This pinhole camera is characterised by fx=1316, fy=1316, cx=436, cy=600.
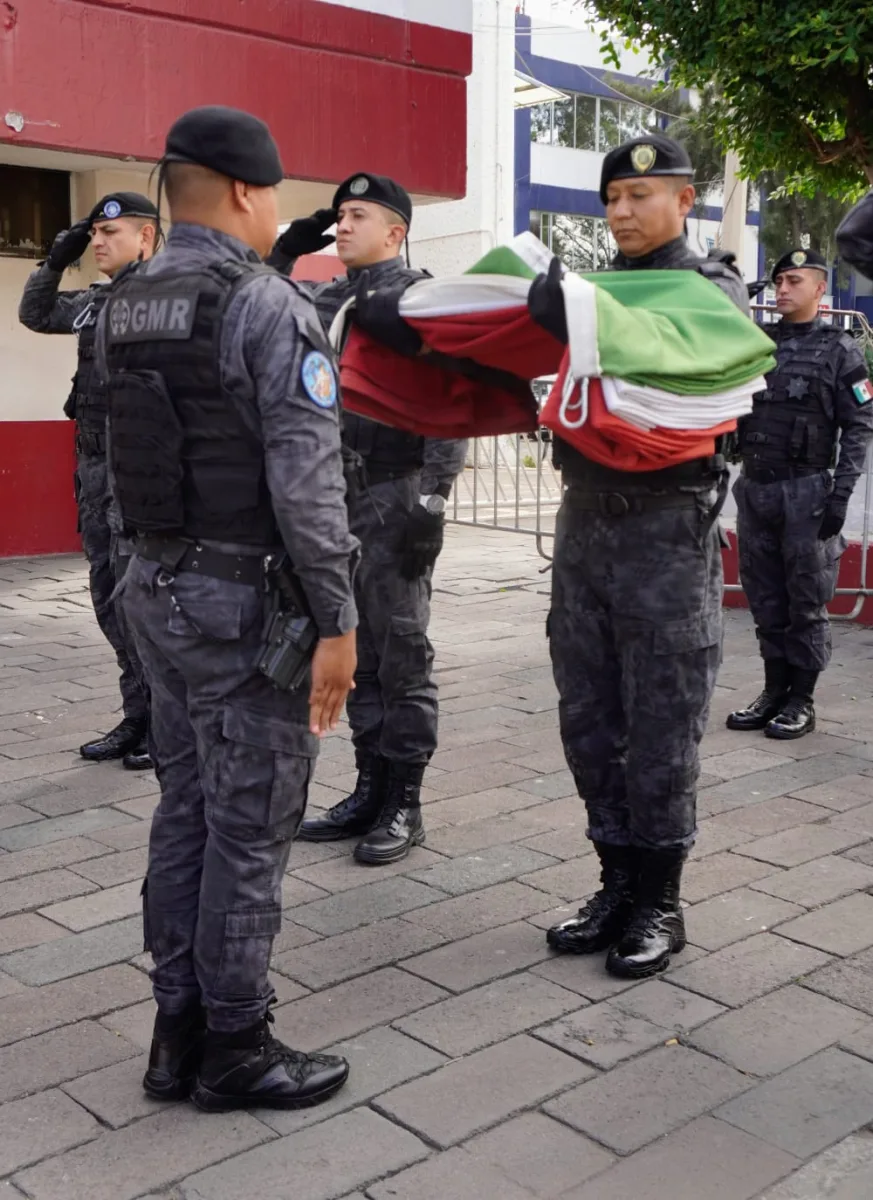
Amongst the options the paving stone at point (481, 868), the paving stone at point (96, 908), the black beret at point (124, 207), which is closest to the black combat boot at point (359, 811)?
the paving stone at point (481, 868)

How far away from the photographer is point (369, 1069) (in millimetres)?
3090

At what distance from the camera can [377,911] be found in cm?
403

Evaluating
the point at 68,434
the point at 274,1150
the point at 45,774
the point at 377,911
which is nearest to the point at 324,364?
the point at 274,1150

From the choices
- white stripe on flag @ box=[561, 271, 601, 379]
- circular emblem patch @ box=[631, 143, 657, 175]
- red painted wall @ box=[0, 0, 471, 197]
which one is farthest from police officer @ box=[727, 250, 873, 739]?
red painted wall @ box=[0, 0, 471, 197]

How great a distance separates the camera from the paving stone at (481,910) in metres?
3.93

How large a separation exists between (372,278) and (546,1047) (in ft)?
8.37

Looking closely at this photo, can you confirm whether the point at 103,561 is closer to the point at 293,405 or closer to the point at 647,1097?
the point at 293,405

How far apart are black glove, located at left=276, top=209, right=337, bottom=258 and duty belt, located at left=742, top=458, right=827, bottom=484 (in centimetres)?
264

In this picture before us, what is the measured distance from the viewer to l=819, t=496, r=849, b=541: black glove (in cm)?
599

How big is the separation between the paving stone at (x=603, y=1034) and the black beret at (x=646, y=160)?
218cm

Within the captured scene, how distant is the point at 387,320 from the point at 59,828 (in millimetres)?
2381

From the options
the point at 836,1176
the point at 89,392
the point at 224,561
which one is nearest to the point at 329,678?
the point at 224,561

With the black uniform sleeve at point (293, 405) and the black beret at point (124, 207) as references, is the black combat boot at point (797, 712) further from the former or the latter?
the black uniform sleeve at point (293, 405)

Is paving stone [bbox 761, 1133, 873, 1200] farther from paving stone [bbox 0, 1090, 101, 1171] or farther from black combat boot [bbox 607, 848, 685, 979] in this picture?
paving stone [bbox 0, 1090, 101, 1171]
